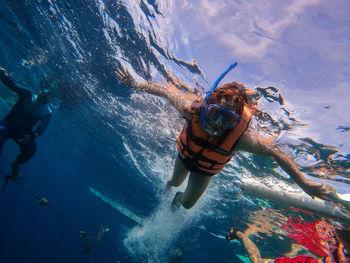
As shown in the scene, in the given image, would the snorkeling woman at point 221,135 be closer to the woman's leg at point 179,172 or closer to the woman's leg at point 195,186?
the woman's leg at point 195,186

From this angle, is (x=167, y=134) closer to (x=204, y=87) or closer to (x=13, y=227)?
(x=204, y=87)

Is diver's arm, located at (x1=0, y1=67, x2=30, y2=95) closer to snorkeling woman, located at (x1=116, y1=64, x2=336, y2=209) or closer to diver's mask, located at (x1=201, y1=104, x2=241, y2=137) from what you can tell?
snorkeling woman, located at (x1=116, y1=64, x2=336, y2=209)

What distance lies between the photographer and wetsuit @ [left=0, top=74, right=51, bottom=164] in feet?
26.9

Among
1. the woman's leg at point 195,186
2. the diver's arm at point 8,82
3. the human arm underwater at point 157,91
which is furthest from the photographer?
the diver's arm at point 8,82

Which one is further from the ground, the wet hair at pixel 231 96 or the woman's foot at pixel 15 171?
the wet hair at pixel 231 96

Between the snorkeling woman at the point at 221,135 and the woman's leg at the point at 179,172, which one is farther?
the woman's leg at the point at 179,172

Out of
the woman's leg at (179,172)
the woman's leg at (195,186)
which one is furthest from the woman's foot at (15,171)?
the woman's leg at (195,186)

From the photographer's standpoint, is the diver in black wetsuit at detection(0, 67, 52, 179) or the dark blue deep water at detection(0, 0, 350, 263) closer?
the dark blue deep water at detection(0, 0, 350, 263)

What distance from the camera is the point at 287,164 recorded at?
310 cm

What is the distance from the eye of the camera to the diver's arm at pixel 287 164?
2924 mm

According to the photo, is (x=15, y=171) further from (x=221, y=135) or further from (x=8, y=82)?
(x=221, y=135)

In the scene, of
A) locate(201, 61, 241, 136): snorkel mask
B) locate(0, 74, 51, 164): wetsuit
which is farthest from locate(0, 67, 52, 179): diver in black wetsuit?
locate(201, 61, 241, 136): snorkel mask

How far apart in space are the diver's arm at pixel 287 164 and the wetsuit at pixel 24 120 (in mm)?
9733

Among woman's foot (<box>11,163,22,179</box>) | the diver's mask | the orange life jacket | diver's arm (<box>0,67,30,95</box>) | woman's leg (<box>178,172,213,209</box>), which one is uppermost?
diver's arm (<box>0,67,30,95</box>)
